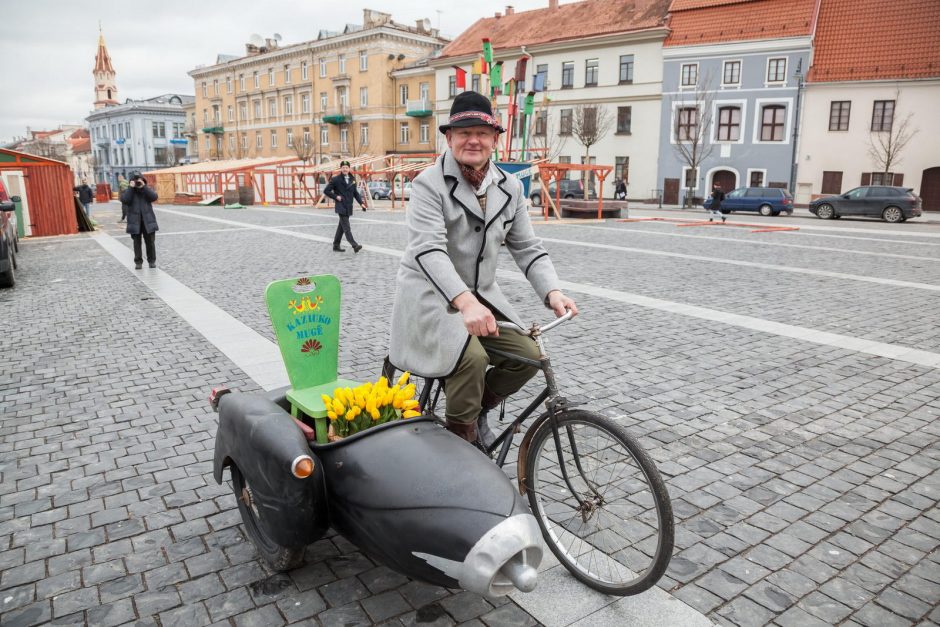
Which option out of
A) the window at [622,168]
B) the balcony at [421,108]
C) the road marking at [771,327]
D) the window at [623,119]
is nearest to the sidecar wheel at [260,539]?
the road marking at [771,327]

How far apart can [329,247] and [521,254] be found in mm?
12125

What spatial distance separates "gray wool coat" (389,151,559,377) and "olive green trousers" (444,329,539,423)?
52mm

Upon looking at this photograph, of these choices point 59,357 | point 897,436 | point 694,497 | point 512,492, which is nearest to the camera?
point 512,492

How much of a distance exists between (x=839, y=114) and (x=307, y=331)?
127 ft

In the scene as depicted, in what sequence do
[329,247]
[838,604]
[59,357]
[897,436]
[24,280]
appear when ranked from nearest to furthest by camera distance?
[838,604] < [897,436] < [59,357] < [24,280] < [329,247]

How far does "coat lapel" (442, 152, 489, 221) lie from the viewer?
2.92 m

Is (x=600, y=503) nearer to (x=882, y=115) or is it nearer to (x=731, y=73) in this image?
(x=882, y=115)

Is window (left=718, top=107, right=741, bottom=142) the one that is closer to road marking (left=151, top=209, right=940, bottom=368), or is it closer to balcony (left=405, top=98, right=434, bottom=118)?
balcony (left=405, top=98, right=434, bottom=118)

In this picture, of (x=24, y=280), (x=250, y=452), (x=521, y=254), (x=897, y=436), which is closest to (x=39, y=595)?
(x=250, y=452)

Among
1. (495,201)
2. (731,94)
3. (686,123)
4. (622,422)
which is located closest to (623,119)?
(686,123)

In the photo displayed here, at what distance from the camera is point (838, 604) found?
2600 millimetres

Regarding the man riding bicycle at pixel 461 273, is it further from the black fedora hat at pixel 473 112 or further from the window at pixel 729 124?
the window at pixel 729 124

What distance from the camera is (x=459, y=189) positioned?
115 inches

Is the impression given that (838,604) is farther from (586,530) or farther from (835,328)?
(835,328)
